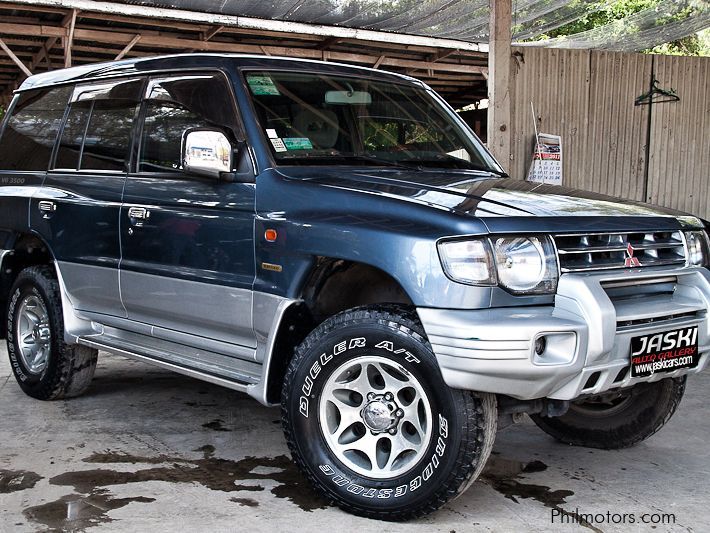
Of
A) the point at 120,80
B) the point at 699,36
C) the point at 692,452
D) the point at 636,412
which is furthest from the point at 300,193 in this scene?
the point at 699,36

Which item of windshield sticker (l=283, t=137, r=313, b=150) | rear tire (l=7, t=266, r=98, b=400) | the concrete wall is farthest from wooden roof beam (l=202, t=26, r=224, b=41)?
windshield sticker (l=283, t=137, r=313, b=150)

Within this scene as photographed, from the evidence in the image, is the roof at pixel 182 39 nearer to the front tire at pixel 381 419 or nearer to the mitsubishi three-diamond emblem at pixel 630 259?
the front tire at pixel 381 419

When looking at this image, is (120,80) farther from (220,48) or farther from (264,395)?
(220,48)

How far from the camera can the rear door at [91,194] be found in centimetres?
469

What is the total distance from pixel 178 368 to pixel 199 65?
1.47 m

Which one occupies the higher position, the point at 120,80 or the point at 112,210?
the point at 120,80

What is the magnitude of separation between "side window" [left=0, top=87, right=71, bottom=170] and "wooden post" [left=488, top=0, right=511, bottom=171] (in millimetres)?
3285

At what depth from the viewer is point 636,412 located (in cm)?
434

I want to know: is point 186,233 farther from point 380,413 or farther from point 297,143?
point 380,413

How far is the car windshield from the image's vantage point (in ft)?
13.6

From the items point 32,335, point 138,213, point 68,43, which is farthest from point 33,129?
point 68,43

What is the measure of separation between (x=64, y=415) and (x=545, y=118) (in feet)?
17.4

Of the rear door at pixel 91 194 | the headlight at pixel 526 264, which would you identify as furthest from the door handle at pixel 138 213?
the headlight at pixel 526 264

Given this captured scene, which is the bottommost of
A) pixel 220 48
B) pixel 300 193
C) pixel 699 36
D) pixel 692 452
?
pixel 692 452
